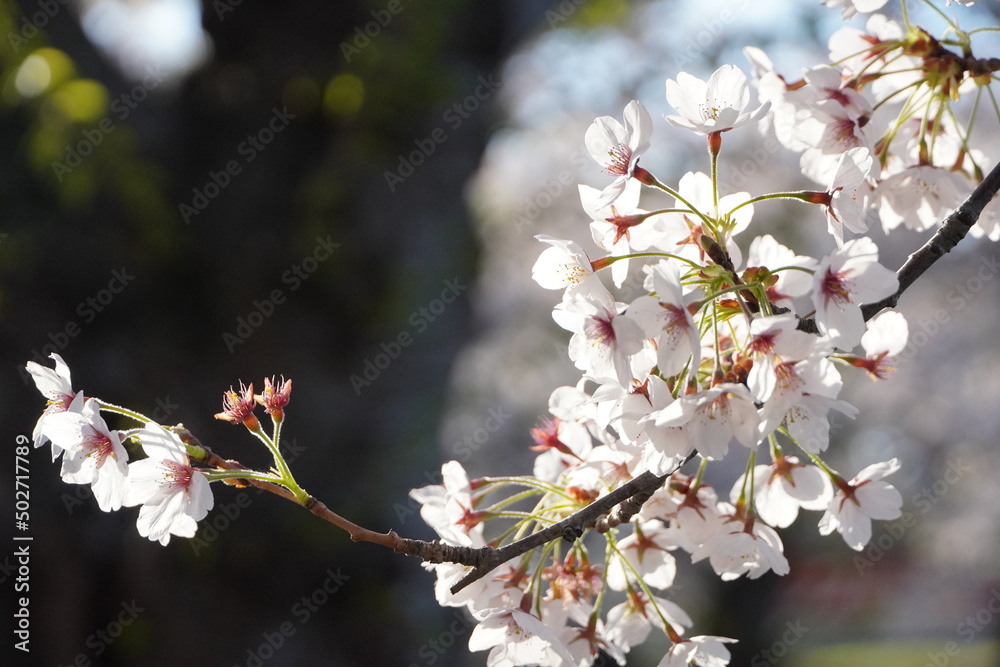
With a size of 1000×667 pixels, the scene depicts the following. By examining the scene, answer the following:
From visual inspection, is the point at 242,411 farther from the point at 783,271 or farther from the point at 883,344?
the point at 883,344

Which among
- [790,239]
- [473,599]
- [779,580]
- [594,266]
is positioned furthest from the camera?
[779,580]

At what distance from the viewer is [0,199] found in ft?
8.34

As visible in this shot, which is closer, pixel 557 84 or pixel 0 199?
Result: pixel 0 199

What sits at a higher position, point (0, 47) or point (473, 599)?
point (0, 47)

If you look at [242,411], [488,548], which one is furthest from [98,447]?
[488,548]

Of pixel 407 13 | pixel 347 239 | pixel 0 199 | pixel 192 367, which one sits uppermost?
pixel 407 13

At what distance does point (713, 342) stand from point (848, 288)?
129 millimetres

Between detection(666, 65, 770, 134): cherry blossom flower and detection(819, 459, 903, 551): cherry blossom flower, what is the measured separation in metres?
0.39

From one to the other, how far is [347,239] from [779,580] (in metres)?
6.34

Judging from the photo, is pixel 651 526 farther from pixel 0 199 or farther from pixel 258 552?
pixel 0 199

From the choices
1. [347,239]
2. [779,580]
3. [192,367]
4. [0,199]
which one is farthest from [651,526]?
[779,580]

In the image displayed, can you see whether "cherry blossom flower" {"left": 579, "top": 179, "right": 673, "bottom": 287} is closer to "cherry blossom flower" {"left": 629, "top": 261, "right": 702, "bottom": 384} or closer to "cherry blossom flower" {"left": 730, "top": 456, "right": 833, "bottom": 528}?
"cherry blossom flower" {"left": 629, "top": 261, "right": 702, "bottom": 384}

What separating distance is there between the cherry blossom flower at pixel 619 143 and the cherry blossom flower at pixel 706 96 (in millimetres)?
33

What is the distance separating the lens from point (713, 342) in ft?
2.38
